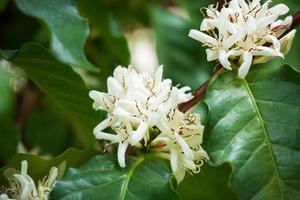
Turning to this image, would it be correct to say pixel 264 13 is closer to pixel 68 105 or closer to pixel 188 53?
pixel 68 105

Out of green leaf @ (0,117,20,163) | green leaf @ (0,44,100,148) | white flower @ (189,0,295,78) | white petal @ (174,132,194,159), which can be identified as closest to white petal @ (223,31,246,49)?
white flower @ (189,0,295,78)

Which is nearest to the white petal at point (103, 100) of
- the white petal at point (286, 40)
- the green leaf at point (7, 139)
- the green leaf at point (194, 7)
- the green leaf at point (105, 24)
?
the white petal at point (286, 40)

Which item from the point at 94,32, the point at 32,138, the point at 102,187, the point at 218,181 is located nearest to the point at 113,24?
the point at 94,32

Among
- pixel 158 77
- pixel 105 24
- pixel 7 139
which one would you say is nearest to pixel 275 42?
pixel 158 77

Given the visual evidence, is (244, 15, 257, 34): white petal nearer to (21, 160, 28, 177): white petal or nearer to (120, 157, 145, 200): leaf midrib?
(120, 157, 145, 200): leaf midrib

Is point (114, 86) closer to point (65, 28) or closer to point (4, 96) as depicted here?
point (4, 96)

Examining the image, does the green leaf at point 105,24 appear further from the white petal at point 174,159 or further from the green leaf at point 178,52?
the white petal at point 174,159

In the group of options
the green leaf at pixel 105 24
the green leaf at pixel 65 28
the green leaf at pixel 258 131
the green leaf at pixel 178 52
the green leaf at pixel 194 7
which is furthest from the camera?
the green leaf at pixel 178 52
